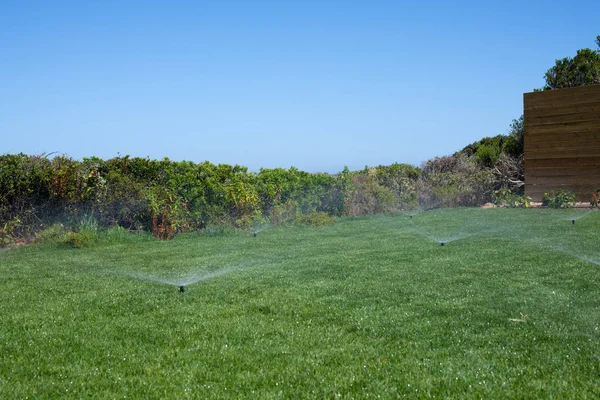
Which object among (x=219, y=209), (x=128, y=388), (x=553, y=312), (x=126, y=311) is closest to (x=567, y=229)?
(x=553, y=312)

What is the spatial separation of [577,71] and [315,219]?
39.9ft

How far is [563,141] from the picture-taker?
15672mm

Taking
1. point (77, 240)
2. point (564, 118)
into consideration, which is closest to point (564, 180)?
point (564, 118)

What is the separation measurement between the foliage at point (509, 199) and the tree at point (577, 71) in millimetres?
5198

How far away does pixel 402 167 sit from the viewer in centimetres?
1628

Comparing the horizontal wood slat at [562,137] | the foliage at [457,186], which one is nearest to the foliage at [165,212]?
the foliage at [457,186]

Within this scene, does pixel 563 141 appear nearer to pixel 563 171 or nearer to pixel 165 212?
pixel 563 171

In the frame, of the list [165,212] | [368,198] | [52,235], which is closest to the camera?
[52,235]

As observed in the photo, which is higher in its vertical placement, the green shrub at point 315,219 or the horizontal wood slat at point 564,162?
the horizontal wood slat at point 564,162

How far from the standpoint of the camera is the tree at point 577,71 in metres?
18.1

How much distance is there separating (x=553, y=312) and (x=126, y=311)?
156 inches

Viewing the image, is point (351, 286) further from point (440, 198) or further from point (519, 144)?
point (519, 144)

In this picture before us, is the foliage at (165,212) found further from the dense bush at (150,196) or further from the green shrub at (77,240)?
the green shrub at (77,240)

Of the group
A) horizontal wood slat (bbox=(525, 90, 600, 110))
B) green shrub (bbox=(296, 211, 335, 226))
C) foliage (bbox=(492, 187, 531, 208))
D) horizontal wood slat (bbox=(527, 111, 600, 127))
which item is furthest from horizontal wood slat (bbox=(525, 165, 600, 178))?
green shrub (bbox=(296, 211, 335, 226))
